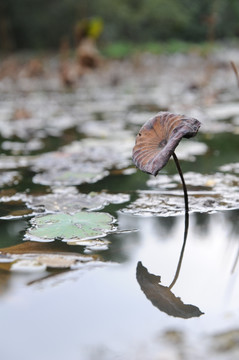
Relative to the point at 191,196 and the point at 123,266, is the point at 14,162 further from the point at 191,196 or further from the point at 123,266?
the point at 123,266

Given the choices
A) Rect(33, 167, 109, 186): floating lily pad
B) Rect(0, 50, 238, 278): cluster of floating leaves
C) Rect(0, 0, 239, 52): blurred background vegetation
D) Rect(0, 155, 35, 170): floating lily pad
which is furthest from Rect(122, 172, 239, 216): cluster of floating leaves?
Rect(0, 0, 239, 52): blurred background vegetation

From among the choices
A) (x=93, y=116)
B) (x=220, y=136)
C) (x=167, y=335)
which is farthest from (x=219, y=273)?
(x=93, y=116)

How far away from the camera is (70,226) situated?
94 cm

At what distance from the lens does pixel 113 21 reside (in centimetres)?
1988

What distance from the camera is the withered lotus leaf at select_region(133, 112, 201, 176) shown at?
32.3 inches

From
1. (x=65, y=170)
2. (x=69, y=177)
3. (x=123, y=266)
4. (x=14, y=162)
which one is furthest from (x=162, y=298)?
(x=14, y=162)

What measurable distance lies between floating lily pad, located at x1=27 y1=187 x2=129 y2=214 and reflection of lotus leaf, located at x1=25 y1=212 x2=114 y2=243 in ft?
0.23

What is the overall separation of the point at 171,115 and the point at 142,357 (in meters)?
0.46

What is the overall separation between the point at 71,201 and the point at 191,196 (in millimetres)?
268

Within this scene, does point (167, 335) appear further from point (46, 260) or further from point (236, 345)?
point (46, 260)

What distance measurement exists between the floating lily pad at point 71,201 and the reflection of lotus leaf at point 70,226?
7cm

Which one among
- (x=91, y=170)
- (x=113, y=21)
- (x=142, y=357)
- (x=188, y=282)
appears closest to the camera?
(x=142, y=357)

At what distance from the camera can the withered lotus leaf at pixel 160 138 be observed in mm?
819

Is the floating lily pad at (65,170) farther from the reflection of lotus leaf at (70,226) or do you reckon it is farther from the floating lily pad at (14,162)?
the reflection of lotus leaf at (70,226)
